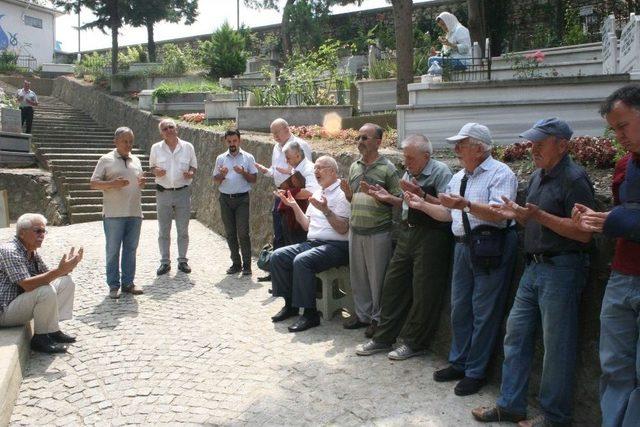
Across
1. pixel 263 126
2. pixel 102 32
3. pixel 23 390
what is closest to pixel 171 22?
pixel 102 32

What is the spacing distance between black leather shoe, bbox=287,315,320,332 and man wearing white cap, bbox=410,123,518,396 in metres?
1.67

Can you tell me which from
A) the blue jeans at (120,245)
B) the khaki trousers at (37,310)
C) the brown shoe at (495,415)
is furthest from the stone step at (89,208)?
the brown shoe at (495,415)

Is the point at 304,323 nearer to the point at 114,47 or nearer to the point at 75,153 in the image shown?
the point at 75,153

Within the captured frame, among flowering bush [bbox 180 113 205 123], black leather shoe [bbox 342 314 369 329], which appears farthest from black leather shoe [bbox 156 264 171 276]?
flowering bush [bbox 180 113 205 123]

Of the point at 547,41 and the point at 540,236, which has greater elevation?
the point at 547,41

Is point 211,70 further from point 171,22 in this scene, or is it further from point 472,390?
point 472,390

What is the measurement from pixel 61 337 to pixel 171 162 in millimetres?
2942

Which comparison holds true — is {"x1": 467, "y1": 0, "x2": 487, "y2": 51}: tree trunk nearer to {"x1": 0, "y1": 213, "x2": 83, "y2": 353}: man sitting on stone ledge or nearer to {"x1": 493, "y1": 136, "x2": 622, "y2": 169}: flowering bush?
{"x1": 493, "y1": 136, "x2": 622, "y2": 169}: flowering bush

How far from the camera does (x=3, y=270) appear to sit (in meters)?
5.14

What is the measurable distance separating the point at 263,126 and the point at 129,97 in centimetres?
1182

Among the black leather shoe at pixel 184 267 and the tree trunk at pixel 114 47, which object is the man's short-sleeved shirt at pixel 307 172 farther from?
the tree trunk at pixel 114 47

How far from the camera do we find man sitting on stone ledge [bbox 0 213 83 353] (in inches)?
204

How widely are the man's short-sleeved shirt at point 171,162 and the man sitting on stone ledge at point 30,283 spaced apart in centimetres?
272

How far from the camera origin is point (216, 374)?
498 cm
